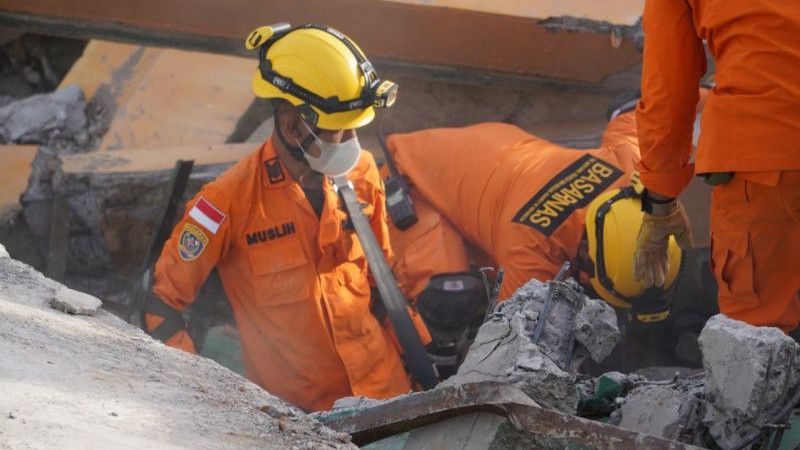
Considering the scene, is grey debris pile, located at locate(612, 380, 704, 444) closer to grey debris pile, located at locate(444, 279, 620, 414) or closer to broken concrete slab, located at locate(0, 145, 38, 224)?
grey debris pile, located at locate(444, 279, 620, 414)

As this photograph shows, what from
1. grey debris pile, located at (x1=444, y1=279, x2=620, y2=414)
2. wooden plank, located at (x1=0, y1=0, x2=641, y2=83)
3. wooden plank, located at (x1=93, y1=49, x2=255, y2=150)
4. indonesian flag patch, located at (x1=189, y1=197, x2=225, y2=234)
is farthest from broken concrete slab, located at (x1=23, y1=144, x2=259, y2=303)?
grey debris pile, located at (x1=444, y1=279, x2=620, y2=414)

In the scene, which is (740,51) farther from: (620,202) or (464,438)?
(464,438)

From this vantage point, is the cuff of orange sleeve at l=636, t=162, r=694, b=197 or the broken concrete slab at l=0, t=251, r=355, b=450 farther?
the cuff of orange sleeve at l=636, t=162, r=694, b=197

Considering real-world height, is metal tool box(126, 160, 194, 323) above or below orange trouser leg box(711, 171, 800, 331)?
below

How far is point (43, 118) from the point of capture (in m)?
6.32

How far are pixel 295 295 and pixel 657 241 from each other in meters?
1.30

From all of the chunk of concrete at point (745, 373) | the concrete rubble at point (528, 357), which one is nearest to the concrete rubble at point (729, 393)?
the chunk of concrete at point (745, 373)

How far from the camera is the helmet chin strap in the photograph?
4219 mm

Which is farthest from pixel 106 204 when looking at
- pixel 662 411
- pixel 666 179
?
pixel 662 411

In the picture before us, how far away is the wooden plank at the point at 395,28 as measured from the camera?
5.33 m

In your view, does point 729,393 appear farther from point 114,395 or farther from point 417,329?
point 417,329

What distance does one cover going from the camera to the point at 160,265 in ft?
13.3

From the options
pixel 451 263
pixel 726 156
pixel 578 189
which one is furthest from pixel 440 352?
pixel 726 156

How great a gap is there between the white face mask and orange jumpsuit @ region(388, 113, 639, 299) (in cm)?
66
